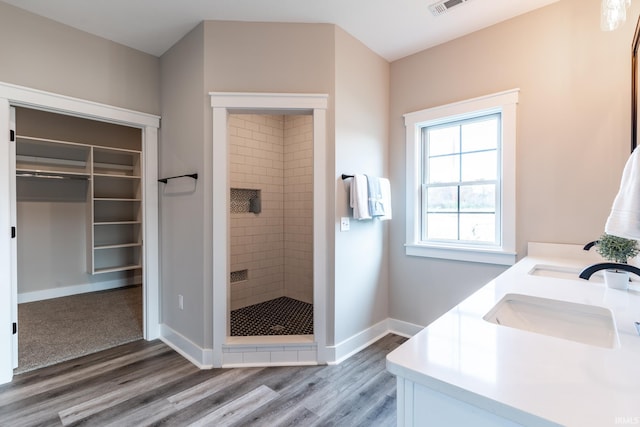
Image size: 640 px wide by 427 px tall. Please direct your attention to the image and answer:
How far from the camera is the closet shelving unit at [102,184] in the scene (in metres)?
3.88

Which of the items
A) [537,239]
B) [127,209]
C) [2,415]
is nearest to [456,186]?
[537,239]

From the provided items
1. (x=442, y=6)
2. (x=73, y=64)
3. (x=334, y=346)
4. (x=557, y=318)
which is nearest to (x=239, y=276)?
(x=334, y=346)

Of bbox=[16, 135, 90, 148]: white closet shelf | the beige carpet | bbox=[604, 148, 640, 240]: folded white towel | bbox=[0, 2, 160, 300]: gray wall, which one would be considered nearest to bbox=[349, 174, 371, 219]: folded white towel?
bbox=[604, 148, 640, 240]: folded white towel

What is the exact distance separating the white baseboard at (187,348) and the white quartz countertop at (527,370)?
2.07m

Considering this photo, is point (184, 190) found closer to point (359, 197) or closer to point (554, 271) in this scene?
point (359, 197)

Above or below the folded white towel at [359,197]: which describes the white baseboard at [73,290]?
below

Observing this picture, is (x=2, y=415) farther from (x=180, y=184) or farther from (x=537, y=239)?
(x=537, y=239)

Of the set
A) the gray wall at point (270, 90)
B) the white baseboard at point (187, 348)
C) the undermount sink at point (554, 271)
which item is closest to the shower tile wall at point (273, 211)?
the white baseboard at point (187, 348)

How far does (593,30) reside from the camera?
2.01 metres

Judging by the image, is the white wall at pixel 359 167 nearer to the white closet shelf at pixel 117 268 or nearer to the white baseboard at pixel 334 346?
the white baseboard at pixel 334 346

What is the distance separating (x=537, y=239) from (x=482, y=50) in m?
1.58

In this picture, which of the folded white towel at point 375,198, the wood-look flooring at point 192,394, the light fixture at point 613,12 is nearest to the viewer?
the light fixture at point 613,12

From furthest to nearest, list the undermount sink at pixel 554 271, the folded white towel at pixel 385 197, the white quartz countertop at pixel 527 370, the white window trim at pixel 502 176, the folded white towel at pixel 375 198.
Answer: the folded white towel at pixel 385 197
the folded white towel at pixel 375 198
the white window trim at pixel 502 176
the undermount sink at pixel 554 271
the white quartz countertop at pixel 527 370

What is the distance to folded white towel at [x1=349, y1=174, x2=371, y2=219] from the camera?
2432mm
